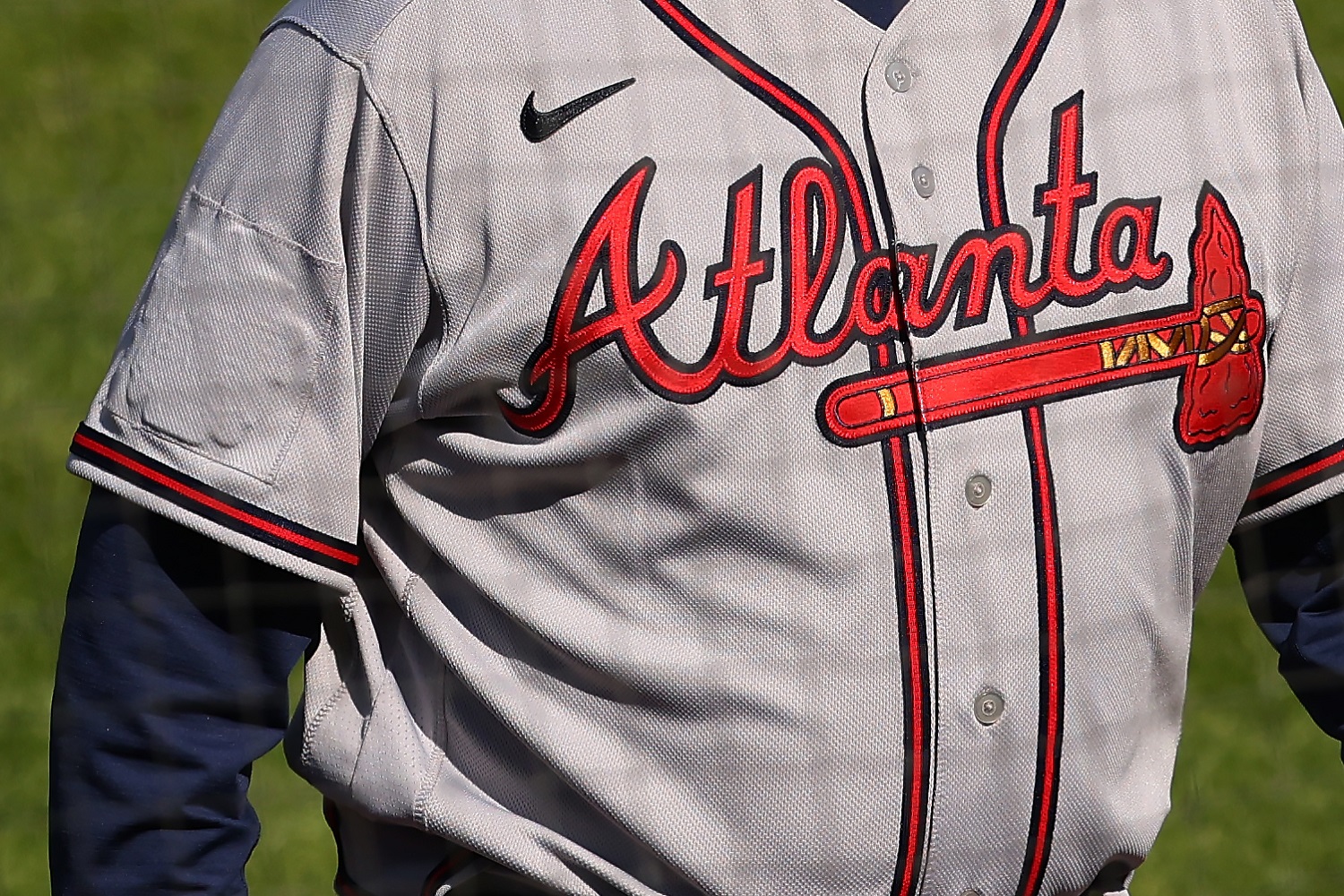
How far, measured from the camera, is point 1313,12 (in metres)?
5.27

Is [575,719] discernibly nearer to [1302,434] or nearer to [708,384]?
[708,384]

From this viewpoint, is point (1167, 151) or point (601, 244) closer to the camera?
point (601, 244)

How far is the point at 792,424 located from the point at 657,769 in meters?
0.25

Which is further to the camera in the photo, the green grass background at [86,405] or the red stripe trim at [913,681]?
the green grass background at [86,405]

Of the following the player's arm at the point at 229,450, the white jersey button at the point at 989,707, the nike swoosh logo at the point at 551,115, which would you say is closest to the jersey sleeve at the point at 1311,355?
the white jersey button at the point at 989,707

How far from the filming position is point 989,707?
123cm

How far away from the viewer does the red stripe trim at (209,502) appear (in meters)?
1.18

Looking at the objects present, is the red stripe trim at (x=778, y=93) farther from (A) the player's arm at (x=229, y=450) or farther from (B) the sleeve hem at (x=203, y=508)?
(B) the sleeve hem at (x=203, y=508)

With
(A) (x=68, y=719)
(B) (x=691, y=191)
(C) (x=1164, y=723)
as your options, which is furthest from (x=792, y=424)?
(A) (x=68, y=719)

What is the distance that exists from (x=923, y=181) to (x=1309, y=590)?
51 centimetres

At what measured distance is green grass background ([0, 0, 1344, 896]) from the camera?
121 inches

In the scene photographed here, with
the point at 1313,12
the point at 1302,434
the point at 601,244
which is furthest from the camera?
the point at 1313,12

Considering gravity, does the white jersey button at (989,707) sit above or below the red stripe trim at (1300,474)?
below

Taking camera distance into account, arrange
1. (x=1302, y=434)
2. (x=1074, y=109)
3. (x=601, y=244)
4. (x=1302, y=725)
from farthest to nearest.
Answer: (x=1302, y=725) < (x=1302, y=434) < (x=1074, y=109) < (x=601, y=244)
